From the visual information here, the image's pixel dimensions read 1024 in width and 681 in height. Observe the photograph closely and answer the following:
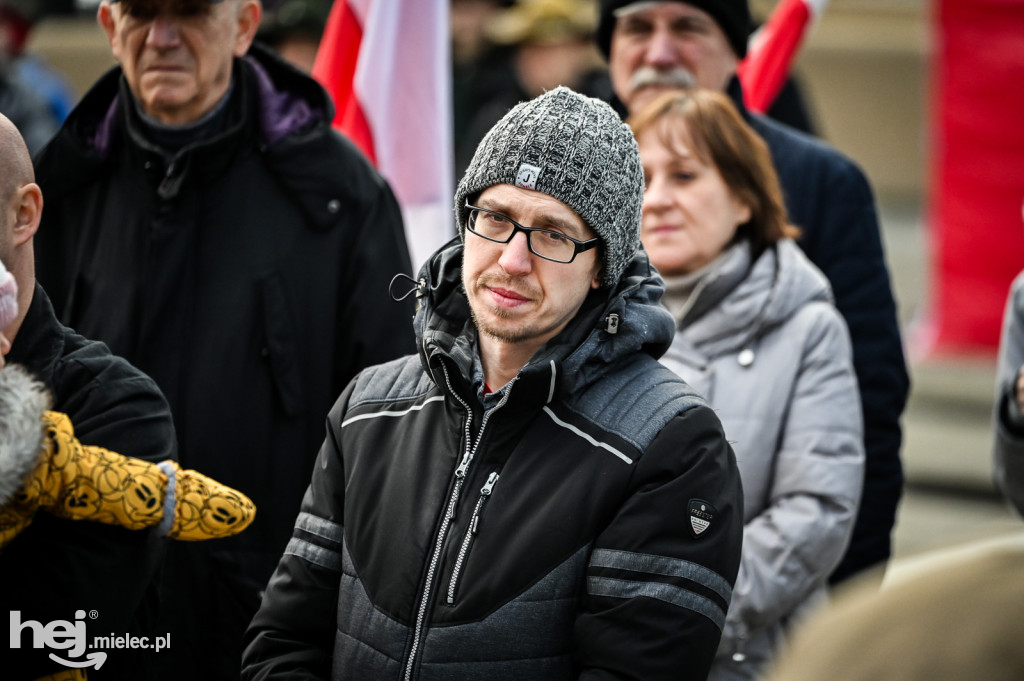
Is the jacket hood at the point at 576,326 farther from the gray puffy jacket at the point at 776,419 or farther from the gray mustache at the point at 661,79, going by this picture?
the gray mustache at the point at 661,79

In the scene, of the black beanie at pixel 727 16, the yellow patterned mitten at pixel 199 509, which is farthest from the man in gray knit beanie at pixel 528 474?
the black beanie at pixel 727 16

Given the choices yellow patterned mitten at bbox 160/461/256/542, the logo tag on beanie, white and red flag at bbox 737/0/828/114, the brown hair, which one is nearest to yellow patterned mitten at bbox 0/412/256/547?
yellow patterned mitten at bbox 160/461/256/542

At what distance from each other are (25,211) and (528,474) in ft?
3.21

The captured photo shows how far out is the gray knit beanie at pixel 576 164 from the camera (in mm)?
2414

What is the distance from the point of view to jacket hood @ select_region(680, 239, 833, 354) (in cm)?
317

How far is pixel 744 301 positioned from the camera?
3.18 meters

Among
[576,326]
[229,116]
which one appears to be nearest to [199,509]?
[576,326]

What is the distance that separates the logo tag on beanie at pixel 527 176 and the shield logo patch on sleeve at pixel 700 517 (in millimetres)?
624

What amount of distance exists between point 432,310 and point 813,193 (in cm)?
167

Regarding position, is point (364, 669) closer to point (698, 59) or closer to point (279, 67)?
point (279, 67)

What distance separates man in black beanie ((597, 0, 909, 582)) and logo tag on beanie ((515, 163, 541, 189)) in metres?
1.46

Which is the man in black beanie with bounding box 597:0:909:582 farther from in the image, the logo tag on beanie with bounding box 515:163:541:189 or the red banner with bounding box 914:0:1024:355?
the red banner with bounding box 914:0:1024:355

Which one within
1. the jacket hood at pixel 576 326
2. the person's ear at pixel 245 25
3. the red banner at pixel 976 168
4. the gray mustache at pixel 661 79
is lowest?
the red banner at pixel 976 168

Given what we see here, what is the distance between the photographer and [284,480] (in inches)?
122
